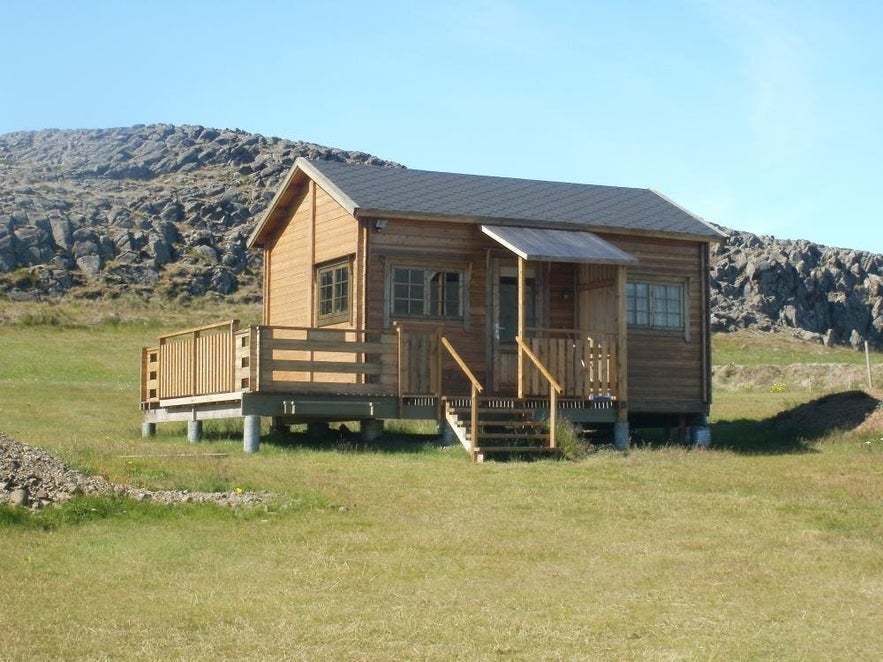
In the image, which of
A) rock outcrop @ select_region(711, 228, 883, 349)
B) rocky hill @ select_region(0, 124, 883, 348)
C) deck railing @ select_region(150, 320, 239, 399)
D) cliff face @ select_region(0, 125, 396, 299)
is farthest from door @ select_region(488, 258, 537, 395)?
rock outcrop @ select_region(711, 228, 883, 349)

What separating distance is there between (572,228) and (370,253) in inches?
152

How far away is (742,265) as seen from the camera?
100 m

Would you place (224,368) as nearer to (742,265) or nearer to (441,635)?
(441,635)

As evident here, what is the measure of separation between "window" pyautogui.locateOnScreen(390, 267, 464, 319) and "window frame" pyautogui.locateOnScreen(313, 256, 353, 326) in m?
0.85

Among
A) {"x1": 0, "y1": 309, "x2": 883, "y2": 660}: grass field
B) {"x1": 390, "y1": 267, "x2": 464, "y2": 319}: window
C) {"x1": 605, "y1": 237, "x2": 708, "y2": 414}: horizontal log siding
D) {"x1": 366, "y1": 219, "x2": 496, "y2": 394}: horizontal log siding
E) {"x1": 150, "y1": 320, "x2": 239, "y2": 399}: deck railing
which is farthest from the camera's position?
{"x1": 605, "y1": 237, "x2": 708, "y2": 414}: horizontal log siding

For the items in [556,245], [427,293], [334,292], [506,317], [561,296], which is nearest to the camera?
[556,245]

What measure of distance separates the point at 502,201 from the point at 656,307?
3.58m

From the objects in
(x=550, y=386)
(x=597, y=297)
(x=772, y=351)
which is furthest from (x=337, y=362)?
(x=772, y=351)

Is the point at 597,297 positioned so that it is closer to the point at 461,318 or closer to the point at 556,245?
the point at 556,245

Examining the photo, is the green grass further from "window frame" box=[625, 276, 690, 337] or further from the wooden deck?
the wooden deck

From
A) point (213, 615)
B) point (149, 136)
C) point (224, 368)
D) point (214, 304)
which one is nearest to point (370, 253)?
point (224, 368)

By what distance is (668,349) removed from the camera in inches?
1019

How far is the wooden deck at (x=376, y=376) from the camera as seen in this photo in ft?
71.6

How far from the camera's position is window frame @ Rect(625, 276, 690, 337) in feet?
84.0
